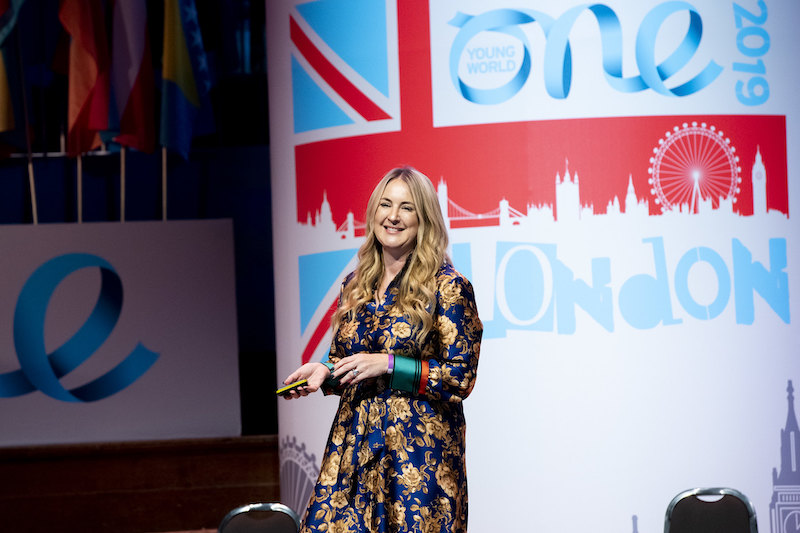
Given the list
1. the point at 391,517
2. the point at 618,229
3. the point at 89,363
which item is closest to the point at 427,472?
the point at 391,517

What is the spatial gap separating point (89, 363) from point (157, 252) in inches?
27.7

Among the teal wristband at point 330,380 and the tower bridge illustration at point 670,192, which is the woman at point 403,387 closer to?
the teal wristband at point 330,380

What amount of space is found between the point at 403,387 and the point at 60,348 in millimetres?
3460

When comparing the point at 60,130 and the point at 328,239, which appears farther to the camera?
the point at 60,130

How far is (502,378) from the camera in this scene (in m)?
3.40

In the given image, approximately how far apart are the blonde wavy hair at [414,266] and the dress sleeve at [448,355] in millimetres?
36

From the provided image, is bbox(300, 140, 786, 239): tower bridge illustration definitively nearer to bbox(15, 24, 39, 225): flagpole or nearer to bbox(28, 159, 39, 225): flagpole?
bbox(15, 24, 39, 225): flagpole

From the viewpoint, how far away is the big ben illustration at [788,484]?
3430 mm

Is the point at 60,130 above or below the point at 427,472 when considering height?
above

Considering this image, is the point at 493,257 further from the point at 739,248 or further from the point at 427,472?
the point at 427,472

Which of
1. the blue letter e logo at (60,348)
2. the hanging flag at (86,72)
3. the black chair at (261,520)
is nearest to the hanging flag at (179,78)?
the hanging flag at (86,72)

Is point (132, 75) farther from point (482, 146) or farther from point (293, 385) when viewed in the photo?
point (293, 385)

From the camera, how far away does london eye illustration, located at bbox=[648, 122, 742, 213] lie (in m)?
3.36

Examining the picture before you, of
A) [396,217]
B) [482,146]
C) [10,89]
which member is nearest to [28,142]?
[10,89]
